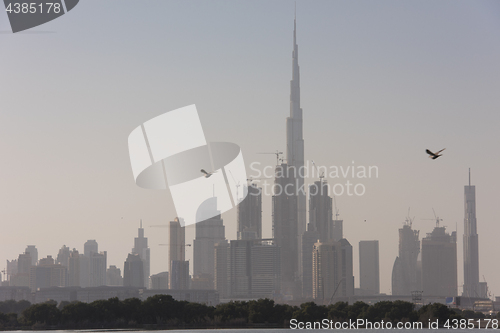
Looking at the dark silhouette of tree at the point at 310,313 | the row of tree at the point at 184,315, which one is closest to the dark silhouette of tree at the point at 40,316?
the row of tree at the point at 184,315

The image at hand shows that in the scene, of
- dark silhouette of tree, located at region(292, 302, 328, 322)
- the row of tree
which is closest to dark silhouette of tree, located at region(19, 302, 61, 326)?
the row of tree

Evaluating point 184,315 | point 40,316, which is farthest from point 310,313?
point 40,316

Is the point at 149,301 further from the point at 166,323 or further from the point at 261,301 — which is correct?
the point at 261,301

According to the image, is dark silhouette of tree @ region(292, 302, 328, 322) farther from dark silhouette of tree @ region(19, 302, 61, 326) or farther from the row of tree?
dark silhouette of tree @ region(19, 302, 61, 326)

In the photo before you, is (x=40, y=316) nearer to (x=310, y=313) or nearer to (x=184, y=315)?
(x=184, y=315)

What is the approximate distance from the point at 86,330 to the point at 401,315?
73.1 m

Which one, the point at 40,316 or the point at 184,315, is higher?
the point at 40,316

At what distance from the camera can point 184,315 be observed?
178 meters

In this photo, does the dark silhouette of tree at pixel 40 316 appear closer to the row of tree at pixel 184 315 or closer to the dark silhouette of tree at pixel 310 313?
the row of tree at pixel 184 315

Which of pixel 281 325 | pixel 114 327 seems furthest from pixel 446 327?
pixel 114 327

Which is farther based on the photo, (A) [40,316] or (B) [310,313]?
(B) [310,313]

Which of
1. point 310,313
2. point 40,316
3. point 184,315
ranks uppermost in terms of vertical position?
point 40,316

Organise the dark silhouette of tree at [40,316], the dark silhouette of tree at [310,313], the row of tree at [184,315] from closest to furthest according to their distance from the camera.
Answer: the row of tree at [184,315], the dark silhouette of tree at [310,313], the dark silhouette of tree at [40,316]

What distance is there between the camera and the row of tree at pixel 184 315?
173 metres
